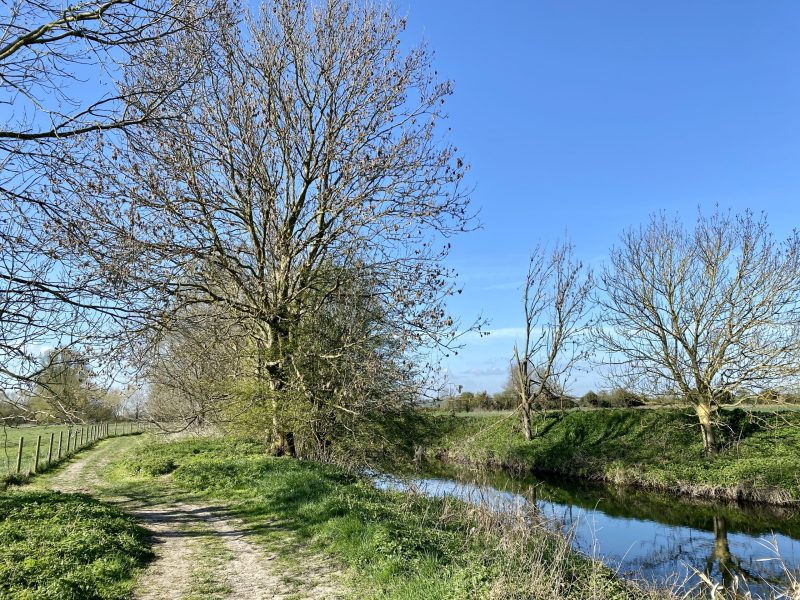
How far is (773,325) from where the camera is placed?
67.4 ft

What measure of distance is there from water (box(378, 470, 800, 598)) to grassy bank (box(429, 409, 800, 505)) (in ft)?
4.12

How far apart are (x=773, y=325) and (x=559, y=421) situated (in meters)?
13.5

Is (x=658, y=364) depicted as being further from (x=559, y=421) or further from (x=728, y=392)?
(x=559, y=421)

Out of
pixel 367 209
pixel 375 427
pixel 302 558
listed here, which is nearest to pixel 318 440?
pixel 375 427

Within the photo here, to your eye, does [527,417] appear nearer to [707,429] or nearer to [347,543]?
[707,429]

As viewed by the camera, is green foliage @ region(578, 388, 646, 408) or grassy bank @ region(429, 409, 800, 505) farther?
green foliage @ region(578, 388, 646, 408)

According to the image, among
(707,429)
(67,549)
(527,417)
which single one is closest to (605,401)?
(527,417)

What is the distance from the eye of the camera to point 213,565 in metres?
7.05

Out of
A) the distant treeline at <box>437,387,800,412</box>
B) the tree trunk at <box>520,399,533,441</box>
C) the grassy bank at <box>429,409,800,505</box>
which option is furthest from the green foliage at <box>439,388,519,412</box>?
the tree trunk at <box>520,399,533,441</box>

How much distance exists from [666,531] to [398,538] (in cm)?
1050

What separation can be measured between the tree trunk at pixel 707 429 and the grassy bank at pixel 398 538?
16.7 meters

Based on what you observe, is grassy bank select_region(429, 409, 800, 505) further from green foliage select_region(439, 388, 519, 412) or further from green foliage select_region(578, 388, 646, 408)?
green foliage select_region(439, 388, 519, 412)

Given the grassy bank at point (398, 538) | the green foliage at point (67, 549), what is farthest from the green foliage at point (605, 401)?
the green foliage at point (67, 549)

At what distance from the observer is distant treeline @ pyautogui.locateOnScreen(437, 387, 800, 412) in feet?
67.5
